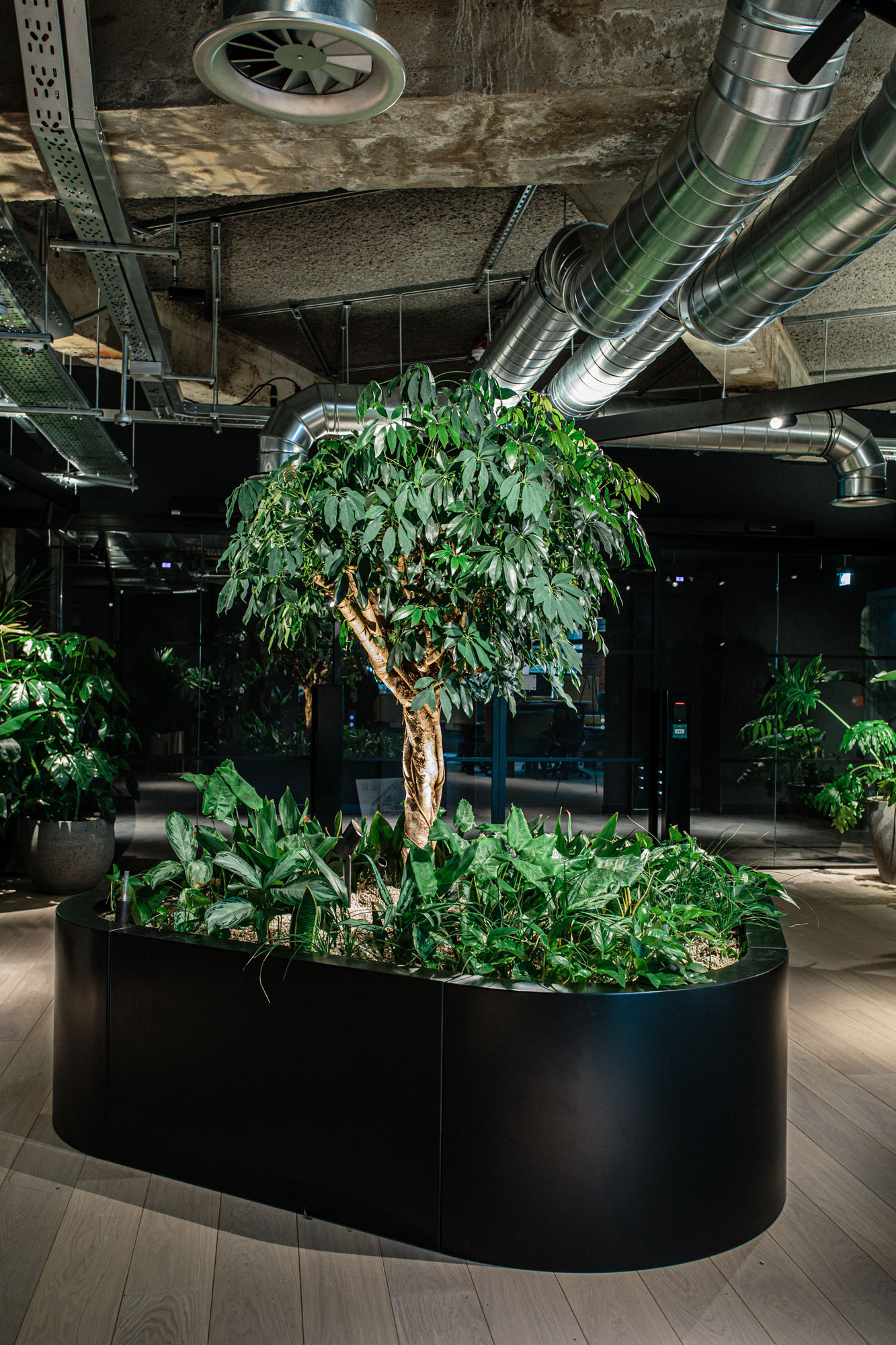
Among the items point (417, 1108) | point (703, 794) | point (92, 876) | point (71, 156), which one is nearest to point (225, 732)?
point (92, 876)

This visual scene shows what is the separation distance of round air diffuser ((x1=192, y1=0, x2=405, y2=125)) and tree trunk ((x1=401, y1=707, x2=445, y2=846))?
1.83m

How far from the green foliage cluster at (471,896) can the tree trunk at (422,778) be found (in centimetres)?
9

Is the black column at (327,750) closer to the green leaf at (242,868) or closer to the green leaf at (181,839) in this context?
the green leaf at (181,839)

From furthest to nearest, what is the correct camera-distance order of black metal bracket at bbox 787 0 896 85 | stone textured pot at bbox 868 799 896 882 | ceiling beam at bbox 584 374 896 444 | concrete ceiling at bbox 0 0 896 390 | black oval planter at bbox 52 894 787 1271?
1. stone textured pot at bbox 868 799 896 882
2. ceiling beam at bbox 584 374 896 444
3. concrete ceiling at bbox 0 0 896 390
4. black oval planter at bbox 52 894 787 1271
5. black metal bracket at bbox 787 0 896 85

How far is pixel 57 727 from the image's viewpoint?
20.4ft

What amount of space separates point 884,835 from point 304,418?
16.8 feet

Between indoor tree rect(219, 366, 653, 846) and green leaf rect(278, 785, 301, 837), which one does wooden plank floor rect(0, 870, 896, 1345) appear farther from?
indoor tree rect(219, 366, 653, 846)

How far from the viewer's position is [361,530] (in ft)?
8.92

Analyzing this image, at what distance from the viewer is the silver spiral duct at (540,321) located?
4199mm

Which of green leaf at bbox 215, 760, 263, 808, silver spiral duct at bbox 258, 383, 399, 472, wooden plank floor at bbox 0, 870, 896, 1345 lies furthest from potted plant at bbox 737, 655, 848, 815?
green leaf at bbox 215, 760, 263, 808

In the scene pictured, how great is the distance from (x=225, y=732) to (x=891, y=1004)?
4824 millimetres

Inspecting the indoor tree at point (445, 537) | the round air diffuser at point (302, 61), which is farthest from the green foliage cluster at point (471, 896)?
the round air diffuser at point (302, 61)

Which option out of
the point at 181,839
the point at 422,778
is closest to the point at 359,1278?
the point at 181,839

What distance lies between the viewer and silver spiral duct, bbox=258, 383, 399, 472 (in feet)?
18.1
